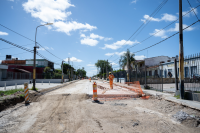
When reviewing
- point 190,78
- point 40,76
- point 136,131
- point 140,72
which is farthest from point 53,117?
point 40,76

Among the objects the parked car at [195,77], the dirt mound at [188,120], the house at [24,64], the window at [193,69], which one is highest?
the house at [24,64]

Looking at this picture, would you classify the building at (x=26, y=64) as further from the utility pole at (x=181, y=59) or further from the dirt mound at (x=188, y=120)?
the dirt mound at (x=188, y=120)

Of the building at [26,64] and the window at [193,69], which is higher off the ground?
the building at [26,64]

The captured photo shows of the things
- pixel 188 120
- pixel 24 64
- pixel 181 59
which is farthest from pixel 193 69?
pixel 24 64

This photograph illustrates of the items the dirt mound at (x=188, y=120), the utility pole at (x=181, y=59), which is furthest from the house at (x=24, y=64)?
the dirt mound at (x=188, y=120)

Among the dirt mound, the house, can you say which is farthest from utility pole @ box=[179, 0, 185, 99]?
the house

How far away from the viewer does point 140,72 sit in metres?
17.5

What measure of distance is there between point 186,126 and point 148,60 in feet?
161

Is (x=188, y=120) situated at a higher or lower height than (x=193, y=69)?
lower

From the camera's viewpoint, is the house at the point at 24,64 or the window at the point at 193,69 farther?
the house at the point at 24,64

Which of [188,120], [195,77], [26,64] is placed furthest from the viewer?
[26,64]

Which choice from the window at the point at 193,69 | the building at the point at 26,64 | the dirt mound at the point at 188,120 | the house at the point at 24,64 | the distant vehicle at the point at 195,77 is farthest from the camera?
the building at the point at 26,64

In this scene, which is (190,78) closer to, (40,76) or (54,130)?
(54,130)

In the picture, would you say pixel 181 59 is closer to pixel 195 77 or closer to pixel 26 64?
pixel 195 77
